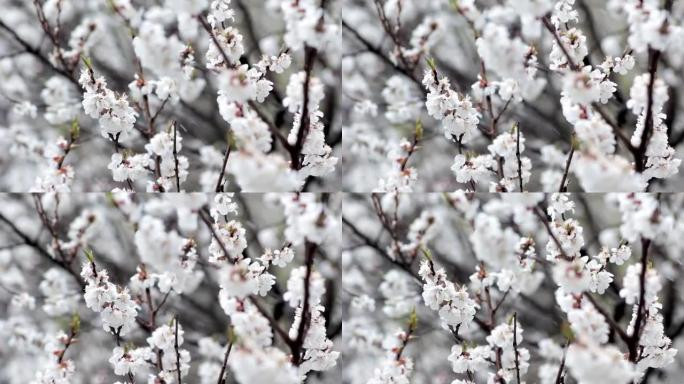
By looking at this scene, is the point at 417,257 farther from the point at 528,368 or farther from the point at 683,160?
the point at 683,160

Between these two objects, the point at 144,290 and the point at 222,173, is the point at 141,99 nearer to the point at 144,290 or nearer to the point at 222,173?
the point at 222,173

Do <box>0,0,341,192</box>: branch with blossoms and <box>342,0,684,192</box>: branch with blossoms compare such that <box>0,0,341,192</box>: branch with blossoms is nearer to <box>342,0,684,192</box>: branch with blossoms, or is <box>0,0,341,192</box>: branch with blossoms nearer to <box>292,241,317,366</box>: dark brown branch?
<box>342,0,684,192</box>: branch with blossoms

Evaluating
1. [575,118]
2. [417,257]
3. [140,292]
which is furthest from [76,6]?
[575,118]

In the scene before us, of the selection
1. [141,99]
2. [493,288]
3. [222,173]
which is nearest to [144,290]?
[222,173]

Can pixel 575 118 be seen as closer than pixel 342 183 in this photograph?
Yes

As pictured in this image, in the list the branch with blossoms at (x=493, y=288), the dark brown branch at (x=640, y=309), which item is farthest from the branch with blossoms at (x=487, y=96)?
the dark brown branch at (x=640, y=309)

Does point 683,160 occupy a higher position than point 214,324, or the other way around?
point 683,160

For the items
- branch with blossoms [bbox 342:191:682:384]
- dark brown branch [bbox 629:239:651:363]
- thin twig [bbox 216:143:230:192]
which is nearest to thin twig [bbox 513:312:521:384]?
branch with blossoms [bbox 342:191:682:384]
